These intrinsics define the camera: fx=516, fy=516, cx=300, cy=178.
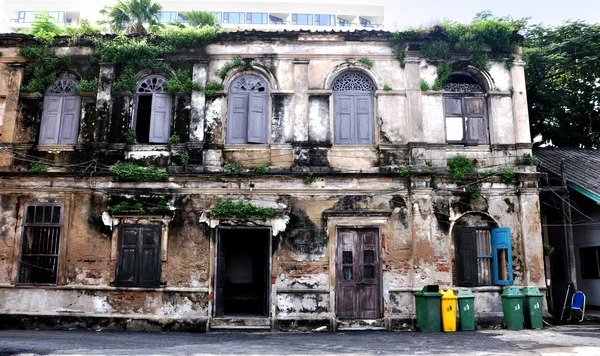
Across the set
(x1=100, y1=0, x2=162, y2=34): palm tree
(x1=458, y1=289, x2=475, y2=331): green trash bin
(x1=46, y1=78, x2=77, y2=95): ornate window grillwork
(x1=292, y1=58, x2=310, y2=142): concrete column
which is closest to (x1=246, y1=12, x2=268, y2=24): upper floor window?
(x1=100, y1=0, x2=162, y2=34): palm tree

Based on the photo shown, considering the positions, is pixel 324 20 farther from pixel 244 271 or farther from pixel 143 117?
pixel 143 117

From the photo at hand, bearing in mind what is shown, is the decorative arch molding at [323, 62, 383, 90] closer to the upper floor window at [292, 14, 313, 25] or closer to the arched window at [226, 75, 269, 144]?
the arched window at [226, 75, 269, 144]

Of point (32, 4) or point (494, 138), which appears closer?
point (494, 138)

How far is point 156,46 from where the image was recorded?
12.7m

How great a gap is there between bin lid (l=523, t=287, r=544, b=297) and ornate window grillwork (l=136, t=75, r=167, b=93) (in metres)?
9.68

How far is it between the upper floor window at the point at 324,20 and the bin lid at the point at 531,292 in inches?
1435

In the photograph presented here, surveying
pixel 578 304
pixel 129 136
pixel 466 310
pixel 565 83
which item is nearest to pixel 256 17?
pixel 565 83

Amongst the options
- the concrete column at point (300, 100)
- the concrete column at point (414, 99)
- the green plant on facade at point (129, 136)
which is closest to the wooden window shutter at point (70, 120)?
the green plant on facade at point (129, 136)

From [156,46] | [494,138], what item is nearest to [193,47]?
[156,46]

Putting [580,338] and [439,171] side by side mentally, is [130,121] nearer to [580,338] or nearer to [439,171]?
[439,171]

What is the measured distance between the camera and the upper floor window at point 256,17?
142ft

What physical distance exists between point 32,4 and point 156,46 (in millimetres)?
38396

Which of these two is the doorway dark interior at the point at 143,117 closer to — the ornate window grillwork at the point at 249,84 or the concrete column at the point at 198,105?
the concrete column at the point at 198,105

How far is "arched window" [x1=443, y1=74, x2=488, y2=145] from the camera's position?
41.6ft
